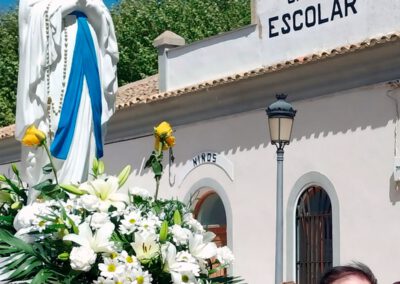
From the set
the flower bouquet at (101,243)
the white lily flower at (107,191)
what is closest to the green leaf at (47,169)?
the flower bouquet at (101,243)

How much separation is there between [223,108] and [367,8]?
3105 millimetres

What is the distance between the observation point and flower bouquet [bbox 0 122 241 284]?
482 centimetres

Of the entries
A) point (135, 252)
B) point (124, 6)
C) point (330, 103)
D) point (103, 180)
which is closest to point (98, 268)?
point (135, 252)

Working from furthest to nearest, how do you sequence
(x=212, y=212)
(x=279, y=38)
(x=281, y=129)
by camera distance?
1. (x=212, y=212)
2. (x=279, y=38)
3. (x=281, y=129)

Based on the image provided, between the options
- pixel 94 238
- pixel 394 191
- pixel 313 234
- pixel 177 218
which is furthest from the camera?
pixel 313 234

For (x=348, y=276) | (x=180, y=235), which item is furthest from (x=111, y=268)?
(x=348, y=276)

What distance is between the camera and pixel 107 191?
5207mm

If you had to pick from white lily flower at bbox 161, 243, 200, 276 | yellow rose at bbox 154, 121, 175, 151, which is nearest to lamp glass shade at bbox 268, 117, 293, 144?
yellow rose at bbox 154, 121, 175, 151

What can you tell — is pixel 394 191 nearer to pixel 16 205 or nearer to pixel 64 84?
pixel 64 84

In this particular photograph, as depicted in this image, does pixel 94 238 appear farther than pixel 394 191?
No

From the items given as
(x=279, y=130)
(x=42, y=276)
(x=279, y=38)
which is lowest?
(x=42, y=276)

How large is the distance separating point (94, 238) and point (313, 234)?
10.8 metres

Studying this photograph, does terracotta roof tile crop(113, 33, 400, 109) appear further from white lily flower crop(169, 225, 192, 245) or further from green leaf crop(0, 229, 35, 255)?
green leaf crop(0, 229, 35, 255)

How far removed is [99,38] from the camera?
7.68 meters
